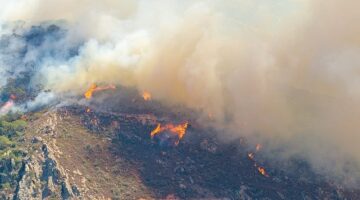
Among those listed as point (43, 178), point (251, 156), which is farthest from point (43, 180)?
point (251, 156)

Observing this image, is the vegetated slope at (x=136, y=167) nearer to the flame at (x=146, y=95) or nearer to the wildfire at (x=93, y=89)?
the flame at (x=146, y=95)

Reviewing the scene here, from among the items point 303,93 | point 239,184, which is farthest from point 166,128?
point 303,93

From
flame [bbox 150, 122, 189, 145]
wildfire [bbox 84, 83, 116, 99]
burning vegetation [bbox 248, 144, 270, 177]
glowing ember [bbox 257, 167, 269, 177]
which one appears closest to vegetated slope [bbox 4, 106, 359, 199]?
burning vegetation [bbox 248, 144, 270, 177]

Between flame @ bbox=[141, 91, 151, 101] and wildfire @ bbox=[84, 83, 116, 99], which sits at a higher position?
flame @ bbox=[141, 91, 151, 101]

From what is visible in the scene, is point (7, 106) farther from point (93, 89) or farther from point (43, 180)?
point (43, 180)

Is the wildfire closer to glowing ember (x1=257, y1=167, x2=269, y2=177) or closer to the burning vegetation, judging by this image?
the burning vegetation

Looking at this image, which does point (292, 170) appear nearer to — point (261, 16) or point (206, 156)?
point (206, 156)

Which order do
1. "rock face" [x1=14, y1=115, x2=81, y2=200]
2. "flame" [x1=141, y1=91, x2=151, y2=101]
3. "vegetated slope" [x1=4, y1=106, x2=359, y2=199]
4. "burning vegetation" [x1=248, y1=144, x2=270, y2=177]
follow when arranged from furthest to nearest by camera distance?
"flame" [x1=141, y1=91, x2=151, y2=101]
"burning vegetation" [x1=248, y1=144, x2=270, y2=177]
"vegetated slope" [x1=4, y1=106, x2=359, y2=199]
"rock face" [x1=14, y1=115, x2=81, y2=200]

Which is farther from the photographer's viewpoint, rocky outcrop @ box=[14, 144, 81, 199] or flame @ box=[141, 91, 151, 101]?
flame @ box=[141, 91, 151, 101]
